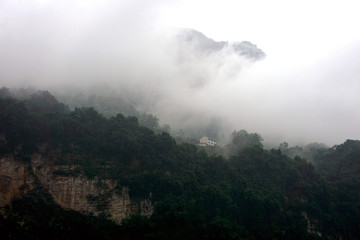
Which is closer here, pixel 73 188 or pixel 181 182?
pixel 73 188

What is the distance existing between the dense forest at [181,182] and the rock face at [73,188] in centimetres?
58

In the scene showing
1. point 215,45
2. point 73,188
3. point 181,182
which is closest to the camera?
point 73,188

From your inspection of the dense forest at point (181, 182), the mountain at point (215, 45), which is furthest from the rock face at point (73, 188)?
the mountain at point (215, 45)

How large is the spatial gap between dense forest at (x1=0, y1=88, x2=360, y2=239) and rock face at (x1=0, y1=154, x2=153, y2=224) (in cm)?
58

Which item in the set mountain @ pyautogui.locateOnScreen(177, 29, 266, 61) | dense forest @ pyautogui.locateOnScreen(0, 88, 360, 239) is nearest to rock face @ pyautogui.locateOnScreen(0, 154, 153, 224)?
dense forest @ pyautogui.locateOnScreen(0, 88, 360, 239)

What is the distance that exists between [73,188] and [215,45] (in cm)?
6927

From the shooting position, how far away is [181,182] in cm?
3103

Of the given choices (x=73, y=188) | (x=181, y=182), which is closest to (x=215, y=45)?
(x=181, y=182)

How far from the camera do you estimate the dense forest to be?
26.7 m

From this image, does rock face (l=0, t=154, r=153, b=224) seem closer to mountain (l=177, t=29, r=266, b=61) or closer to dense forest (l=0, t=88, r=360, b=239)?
dense forest (l=0, t=88, r=360, b=239)

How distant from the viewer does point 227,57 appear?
282 ft

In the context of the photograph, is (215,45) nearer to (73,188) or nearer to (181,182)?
(181,182)

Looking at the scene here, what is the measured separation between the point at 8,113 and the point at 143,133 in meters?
11.8

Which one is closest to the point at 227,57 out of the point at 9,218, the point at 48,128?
the point at 48,128
